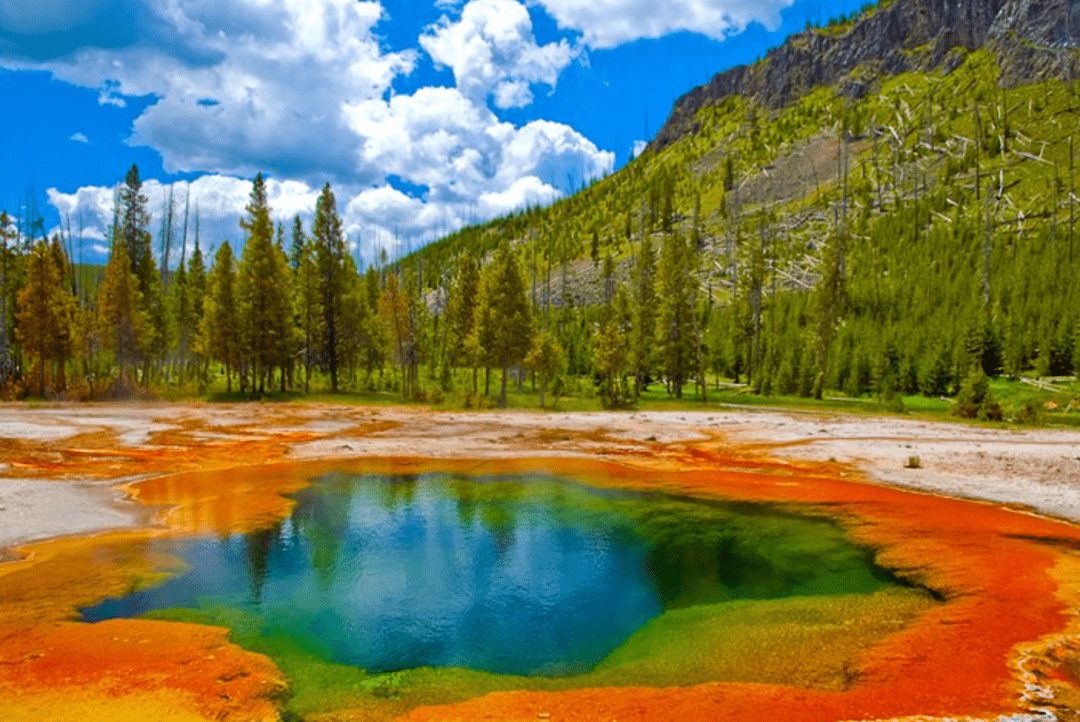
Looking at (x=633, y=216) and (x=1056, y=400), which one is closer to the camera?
(x=1056, y=400)

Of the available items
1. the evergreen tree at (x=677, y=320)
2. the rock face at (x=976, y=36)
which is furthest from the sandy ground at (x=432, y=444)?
the rock face at (x=976, y=36)

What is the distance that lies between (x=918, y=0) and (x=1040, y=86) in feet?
211

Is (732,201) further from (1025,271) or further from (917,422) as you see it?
(917,422)

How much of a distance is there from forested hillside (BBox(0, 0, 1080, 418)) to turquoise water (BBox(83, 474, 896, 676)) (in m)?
37.7

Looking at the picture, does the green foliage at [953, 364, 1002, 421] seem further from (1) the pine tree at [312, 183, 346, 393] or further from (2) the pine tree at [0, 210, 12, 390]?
(2) the pine tree at [0, 210, 12, 390]

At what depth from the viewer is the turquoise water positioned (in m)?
11.6

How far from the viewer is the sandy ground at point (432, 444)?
21109 mm

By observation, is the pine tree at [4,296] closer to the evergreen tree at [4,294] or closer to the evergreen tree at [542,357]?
the evergreen tree at [4,294]

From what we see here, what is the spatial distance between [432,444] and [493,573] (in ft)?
66.5

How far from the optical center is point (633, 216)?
182m

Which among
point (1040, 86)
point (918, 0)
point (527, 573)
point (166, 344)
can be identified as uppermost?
point (918, 0)

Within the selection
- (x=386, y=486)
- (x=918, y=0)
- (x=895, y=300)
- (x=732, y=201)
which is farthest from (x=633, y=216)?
(x=386, y=486)

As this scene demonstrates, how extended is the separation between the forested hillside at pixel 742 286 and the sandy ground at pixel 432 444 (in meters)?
12.3

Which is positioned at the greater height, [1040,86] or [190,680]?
[1040,86]
